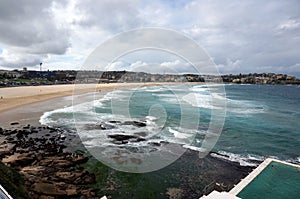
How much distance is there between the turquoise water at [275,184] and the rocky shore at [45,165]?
17.5 ft

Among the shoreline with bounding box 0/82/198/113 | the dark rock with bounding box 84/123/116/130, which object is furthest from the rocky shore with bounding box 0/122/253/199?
the shoreline with bounding box 0/82/198/113

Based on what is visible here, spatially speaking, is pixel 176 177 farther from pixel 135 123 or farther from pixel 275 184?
pixel 135 123

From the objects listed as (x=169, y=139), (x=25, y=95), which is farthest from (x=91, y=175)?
(x=25, y=95)

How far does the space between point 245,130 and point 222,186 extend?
1081 cm

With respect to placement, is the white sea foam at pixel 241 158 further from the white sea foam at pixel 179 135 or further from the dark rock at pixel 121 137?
the dark rock at pixel 121 137

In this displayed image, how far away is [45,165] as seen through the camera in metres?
10.2

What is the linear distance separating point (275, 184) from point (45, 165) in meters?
9.26

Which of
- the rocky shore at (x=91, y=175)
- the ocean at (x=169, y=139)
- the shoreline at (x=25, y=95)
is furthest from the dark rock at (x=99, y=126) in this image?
the shoreline at (x=25, y=95)

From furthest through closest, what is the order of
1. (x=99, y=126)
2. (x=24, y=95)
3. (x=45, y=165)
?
(x=24, y=95) < (x=99, y=126) < (x=45, y=165)

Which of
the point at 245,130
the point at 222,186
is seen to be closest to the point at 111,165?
the point at 222,186

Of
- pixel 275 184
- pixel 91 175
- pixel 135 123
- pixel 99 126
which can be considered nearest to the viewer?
pixel 275 184

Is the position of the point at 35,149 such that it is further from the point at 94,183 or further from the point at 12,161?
the point at 94,183

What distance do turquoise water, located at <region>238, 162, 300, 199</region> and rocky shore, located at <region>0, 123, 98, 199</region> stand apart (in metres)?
5.34

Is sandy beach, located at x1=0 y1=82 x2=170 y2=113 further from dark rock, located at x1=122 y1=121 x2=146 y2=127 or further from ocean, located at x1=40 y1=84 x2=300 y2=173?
dark rock, located at x1=122 y1=121 x2=146 y2=127
